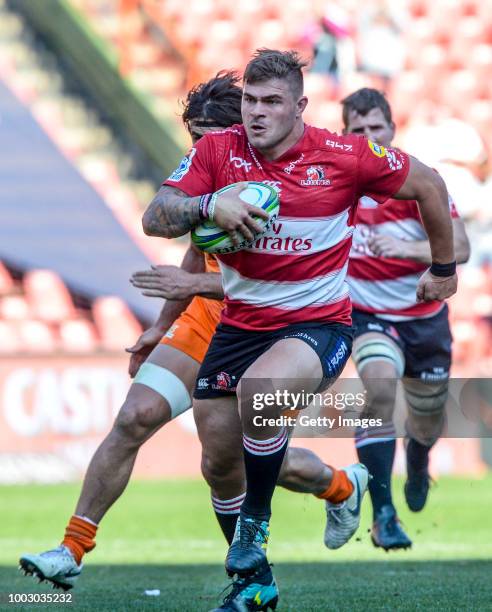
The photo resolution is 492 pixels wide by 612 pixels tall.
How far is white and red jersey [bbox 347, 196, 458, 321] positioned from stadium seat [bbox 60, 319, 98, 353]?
20.6 ft

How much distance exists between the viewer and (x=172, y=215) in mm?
4832

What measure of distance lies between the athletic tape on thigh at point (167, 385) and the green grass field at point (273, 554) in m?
0.88

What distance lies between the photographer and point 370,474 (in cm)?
698

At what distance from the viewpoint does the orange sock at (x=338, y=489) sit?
6266mm

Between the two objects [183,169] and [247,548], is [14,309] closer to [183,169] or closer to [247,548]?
[183,169]

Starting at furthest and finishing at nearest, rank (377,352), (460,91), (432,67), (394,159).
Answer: (432,67) → (460,91) → (377,352) → (394,159)

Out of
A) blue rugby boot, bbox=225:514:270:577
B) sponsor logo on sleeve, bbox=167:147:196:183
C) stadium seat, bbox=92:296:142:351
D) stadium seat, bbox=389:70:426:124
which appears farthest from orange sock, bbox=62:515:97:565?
stadium seat, bbox=389:70:426:124

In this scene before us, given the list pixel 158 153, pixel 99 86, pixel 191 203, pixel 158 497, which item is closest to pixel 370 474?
pixel 191 203

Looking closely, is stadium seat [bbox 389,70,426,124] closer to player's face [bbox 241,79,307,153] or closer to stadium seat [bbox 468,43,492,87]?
stadium seat [bbox 468,43,492,87]

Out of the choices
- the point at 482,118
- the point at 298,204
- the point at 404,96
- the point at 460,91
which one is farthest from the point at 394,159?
the point at 460,91

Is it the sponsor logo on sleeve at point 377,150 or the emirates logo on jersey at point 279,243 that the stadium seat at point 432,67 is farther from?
the emirates logo on jersey at point 279,243

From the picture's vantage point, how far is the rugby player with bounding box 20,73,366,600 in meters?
5.41

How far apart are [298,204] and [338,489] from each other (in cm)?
182

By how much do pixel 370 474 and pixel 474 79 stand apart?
9461mm
